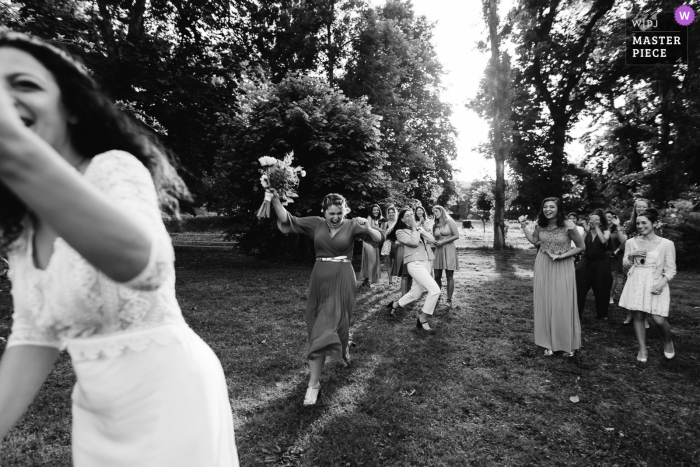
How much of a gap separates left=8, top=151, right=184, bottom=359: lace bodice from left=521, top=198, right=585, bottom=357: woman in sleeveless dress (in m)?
6.37

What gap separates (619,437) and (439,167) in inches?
987

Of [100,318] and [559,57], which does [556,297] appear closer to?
[100,318]

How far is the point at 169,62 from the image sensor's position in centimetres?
1577

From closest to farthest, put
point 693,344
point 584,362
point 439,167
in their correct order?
point 584,362, point 693,344, point 439,167

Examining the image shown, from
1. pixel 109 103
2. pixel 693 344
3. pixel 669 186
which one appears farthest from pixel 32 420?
pixel 669 186

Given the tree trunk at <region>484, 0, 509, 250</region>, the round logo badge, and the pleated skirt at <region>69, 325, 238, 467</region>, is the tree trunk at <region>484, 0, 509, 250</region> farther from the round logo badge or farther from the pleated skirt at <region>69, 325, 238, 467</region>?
the pleated skirt at <region>69, 325, 238, 467</region>

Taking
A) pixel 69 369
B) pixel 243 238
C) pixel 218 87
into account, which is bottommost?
pixel 69 369

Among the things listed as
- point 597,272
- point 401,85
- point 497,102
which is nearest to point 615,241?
point 597,272

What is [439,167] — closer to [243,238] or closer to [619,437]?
[243,238]

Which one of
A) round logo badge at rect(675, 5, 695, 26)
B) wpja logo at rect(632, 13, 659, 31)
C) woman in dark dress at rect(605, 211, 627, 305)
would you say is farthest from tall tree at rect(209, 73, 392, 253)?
round logo badge at rect(675, 5, 695, 26)

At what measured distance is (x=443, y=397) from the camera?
482 cm

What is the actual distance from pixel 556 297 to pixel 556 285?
19 cm

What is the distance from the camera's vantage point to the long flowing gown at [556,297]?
612cm

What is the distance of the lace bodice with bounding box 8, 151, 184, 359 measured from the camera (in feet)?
3.20
